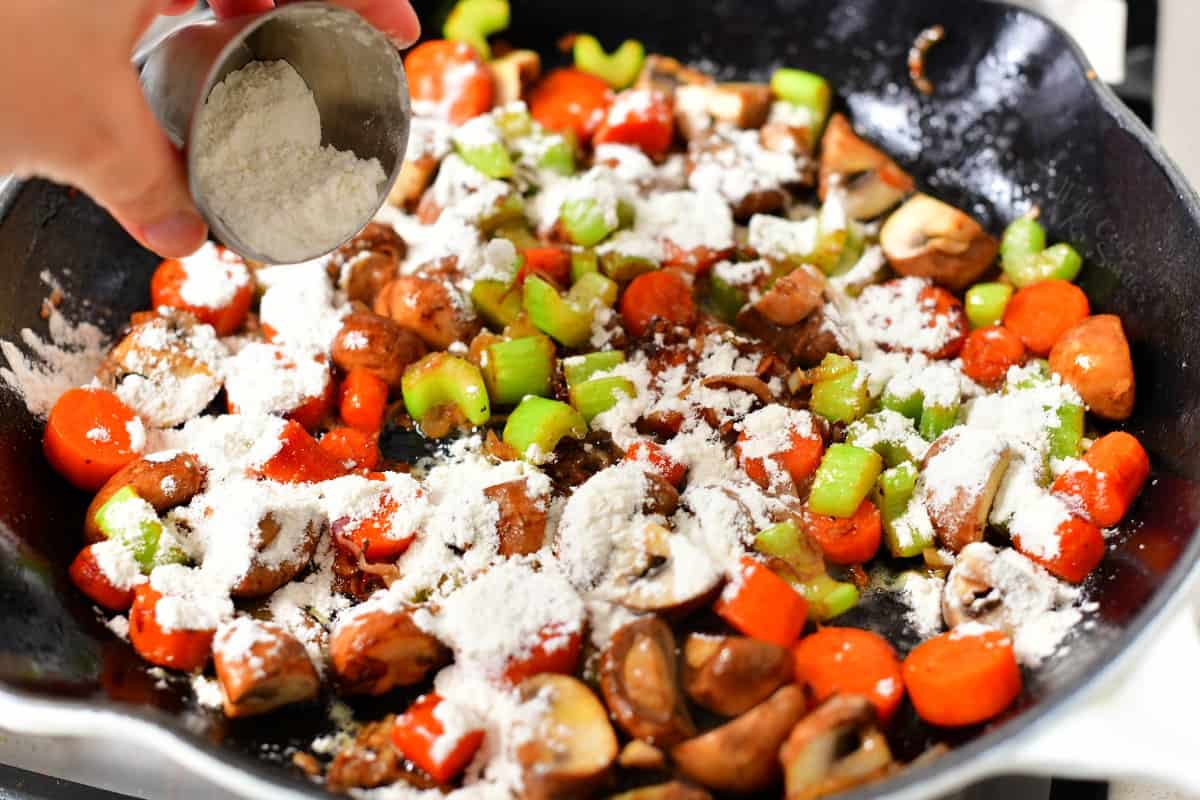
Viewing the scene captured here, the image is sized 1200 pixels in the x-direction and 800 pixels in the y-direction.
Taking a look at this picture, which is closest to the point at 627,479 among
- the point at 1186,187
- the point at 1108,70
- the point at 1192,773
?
the point at 1192,773

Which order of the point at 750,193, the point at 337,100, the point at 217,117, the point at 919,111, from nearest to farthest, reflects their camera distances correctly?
the point at 217,117, the point at 337,100, the point at 750,193, the point at 919,111

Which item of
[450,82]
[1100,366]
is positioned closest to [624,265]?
[450,82]

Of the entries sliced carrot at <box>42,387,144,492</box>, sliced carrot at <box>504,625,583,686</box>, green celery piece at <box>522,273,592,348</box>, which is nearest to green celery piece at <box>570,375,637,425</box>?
green celery piece at <box>522,273,592,348</box>

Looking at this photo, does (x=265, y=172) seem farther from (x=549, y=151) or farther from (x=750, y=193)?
(x=750, y=193)

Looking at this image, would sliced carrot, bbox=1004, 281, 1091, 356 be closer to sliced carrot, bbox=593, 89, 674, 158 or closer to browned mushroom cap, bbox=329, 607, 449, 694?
sliced carrot, bbox=593, 89, 674, 158

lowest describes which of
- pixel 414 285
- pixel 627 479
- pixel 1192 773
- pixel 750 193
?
pixel 414 285

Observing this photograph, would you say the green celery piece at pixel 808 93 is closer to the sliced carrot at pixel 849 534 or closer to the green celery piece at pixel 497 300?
the green celery piece at pixel 497 300

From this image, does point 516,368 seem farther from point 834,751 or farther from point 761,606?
point 834,751
